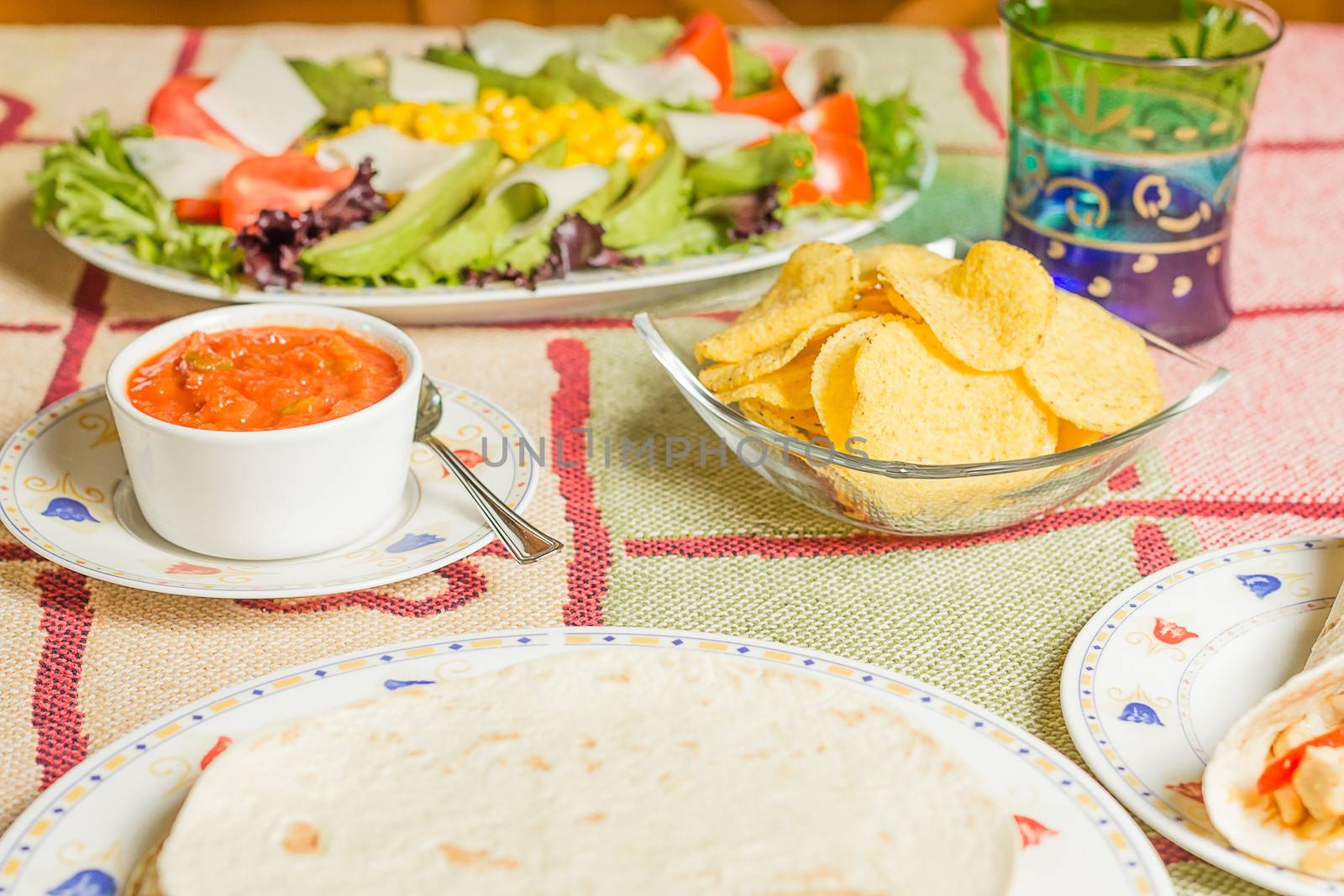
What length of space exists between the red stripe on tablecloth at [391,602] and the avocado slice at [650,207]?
0.87 m

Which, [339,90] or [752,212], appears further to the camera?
[339,90]

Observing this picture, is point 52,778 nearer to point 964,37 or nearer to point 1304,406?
point 1304,406

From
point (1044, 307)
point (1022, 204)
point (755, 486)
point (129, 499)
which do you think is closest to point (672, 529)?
point (755, 486)

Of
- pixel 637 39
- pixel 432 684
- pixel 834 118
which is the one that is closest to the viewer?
pixel 432 684

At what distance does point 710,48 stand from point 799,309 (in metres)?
1.40

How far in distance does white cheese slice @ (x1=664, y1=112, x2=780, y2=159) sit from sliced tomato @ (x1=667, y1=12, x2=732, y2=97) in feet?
1.22

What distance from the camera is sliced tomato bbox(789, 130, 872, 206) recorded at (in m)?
2.52

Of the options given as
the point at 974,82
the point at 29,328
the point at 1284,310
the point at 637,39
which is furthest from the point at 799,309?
the point at 974,82

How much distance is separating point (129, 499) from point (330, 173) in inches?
34.7

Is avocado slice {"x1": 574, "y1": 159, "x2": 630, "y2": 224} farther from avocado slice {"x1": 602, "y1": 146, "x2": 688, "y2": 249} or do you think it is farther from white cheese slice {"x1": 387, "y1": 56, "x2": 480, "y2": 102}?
white cheese slice {"x1": 387, "y1": 56, "x2": 480, "y2": 102}

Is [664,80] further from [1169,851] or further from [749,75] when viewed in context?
[1169,851]

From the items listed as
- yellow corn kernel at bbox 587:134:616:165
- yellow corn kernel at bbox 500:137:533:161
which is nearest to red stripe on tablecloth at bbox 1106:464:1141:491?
yellow corn kernel at bbox 587:134:616:165

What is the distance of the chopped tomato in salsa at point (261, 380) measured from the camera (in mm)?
1524

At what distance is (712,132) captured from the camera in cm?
257
